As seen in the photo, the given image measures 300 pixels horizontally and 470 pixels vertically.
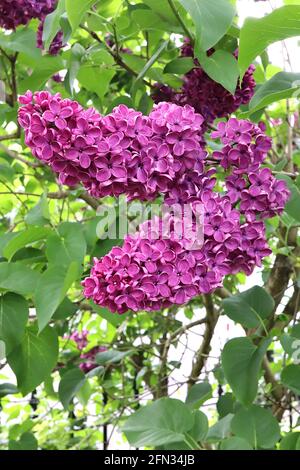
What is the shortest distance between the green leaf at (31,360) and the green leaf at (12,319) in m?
0.07

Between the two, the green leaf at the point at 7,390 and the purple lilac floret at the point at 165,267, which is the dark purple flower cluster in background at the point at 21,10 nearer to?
the purple lilac floret at the point at 165,267

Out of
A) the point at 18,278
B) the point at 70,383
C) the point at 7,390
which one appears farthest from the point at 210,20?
the point at 7,390

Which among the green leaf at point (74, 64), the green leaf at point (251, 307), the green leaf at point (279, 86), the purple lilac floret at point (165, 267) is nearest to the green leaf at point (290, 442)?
the green leaf at point (251, 307)

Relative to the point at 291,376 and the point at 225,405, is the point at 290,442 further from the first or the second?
the point at 225,405

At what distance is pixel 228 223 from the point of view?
0.68m

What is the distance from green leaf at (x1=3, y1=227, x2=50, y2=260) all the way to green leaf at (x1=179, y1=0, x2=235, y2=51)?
32 cm

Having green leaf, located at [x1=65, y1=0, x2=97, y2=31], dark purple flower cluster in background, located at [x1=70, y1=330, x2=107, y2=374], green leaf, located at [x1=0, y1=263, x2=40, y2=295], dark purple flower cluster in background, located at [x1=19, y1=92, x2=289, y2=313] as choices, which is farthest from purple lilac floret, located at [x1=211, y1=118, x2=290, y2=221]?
dark purple flower cluster in background, located at [x1=70, y1=330, x2=107, y2=374]

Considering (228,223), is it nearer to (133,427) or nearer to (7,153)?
(133,427)

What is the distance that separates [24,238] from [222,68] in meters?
0.31

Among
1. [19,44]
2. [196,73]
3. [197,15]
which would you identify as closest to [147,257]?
A: [197,15]

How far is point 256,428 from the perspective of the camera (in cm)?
90

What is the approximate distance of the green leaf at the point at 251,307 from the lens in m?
0.99

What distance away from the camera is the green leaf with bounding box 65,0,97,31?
28.2 inches
